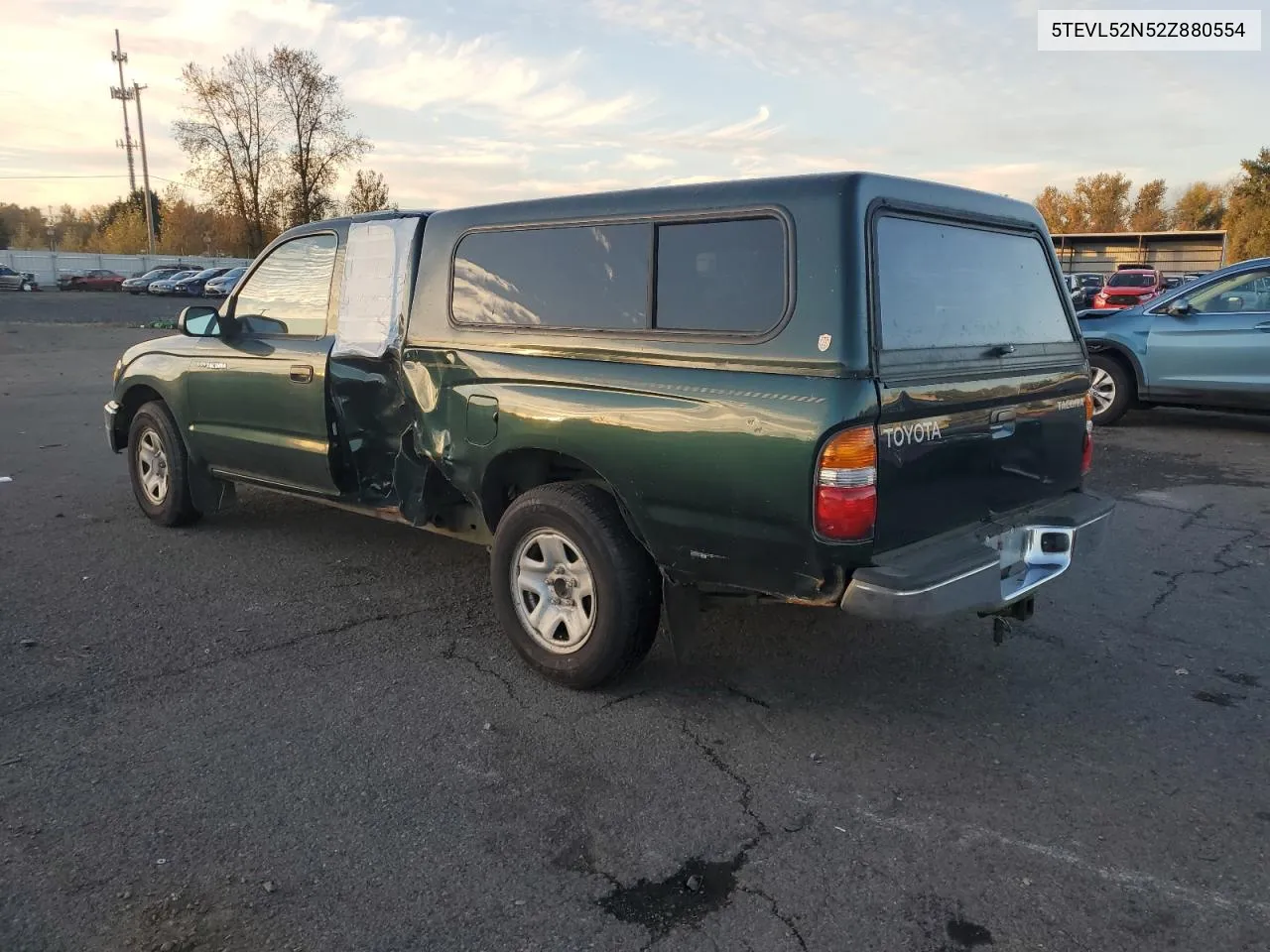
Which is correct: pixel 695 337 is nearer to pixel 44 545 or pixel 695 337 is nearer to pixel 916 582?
pixel 916 582

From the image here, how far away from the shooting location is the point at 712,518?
11.5 feet

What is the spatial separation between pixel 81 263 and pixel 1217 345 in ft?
211

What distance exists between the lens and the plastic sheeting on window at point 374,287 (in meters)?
4.84

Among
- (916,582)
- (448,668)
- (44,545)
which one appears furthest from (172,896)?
(44,545)

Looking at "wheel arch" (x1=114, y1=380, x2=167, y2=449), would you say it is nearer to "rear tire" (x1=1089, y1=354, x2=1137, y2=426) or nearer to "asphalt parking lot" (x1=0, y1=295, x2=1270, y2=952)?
"asphalt parking lot" (x1=0, y1=295, x2=1270, y2=952)

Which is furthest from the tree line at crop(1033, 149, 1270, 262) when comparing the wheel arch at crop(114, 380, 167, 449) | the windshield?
the wheel arch at crop(114, 380, 167, 449)

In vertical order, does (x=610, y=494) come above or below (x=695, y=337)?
below

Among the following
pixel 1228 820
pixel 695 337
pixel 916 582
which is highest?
pixel 695 337

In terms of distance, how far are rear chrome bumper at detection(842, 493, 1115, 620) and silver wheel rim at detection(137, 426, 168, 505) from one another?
4857mm

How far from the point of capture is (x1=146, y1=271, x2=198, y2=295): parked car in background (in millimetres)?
44594

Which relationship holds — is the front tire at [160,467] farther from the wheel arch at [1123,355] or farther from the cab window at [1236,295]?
the cab window at [1236,295]

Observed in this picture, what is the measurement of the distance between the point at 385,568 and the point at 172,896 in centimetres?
300

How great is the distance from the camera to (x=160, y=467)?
6.40m

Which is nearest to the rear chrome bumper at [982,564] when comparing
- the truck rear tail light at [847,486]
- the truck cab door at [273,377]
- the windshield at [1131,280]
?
the truck rear tail light at [847,486]
